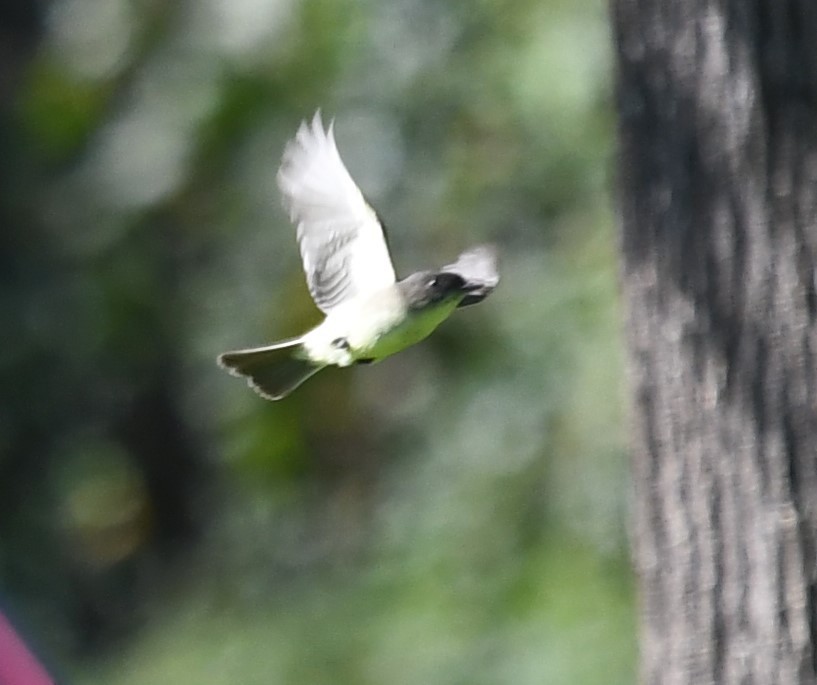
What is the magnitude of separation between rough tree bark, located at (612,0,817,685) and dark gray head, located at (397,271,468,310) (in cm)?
58

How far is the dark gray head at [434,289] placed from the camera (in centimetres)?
164

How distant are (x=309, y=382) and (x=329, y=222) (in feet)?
11.1

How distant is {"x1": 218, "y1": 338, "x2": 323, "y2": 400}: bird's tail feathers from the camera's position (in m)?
1.83

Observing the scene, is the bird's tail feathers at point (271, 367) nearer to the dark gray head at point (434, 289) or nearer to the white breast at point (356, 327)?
the white breast at point (356, 327)

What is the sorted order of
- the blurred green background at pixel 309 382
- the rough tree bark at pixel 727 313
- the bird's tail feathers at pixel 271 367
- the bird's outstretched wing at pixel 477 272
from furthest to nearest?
the blurred green background at pixel 309 382, the rough tree bark at pixel 727 313, the bird's tail feathers at pixel 271 367, the bird's outstretched wing at pixel 477 272

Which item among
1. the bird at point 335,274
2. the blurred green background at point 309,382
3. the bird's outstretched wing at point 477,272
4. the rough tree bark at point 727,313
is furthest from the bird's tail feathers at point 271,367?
the blurred green background at point 309,382

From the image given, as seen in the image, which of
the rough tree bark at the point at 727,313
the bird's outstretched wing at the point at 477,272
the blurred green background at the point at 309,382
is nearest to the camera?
the bird's outstretched wing at the point at 477,272

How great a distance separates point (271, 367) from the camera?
74.1 inches

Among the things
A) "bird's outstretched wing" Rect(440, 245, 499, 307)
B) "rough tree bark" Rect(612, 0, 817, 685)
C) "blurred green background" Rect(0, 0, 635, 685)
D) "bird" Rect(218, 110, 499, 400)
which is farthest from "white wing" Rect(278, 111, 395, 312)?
"blurred green background" Rect(0, 0, 635, 685)

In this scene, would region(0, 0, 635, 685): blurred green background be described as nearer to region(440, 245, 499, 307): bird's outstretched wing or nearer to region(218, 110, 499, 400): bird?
region(218, 110, 499, 400): bird

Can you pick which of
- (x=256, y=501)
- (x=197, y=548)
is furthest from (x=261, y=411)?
(x=197, y=548)

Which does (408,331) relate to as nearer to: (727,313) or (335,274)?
(335,274)

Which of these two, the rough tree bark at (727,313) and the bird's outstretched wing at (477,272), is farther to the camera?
the rough tree bark at (727,313)

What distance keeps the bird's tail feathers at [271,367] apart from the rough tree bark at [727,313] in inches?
22.1
